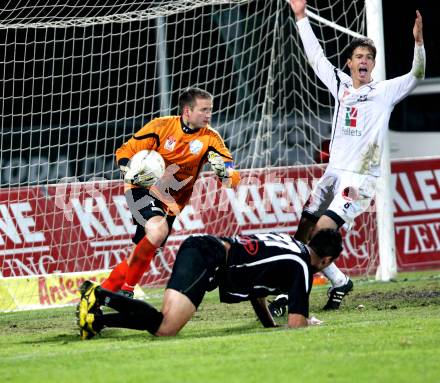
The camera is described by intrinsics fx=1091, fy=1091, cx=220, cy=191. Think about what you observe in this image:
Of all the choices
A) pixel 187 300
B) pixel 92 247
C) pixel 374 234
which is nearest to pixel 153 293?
pixel 92 247

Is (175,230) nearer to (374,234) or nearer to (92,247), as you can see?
(92,247)

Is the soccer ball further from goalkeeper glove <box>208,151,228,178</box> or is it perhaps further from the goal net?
the goal net

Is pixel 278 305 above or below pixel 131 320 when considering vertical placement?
below

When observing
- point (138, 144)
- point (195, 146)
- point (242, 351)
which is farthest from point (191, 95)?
point (242, 351)

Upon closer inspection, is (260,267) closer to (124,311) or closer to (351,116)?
(124,311)

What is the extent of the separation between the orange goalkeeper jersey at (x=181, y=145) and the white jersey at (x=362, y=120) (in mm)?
1086

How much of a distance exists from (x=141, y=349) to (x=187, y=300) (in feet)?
2.38

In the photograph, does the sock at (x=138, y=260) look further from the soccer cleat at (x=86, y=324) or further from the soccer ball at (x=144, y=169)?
the soccer cleat at (x=86, y=324)

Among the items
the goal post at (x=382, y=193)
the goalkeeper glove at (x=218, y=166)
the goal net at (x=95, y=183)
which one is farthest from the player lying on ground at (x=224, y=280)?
the goal post at (x=382, y=193)

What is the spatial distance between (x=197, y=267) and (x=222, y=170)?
1655 millimetres

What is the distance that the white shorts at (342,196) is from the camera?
31.9 ft

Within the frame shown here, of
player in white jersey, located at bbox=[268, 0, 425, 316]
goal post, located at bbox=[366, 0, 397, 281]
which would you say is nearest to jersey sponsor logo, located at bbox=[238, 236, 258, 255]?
player in white jersey, located at bbox=[268, 0, 425, 316]

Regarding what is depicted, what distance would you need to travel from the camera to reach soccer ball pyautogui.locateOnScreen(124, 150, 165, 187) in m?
9.27

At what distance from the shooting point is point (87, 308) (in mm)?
7641
